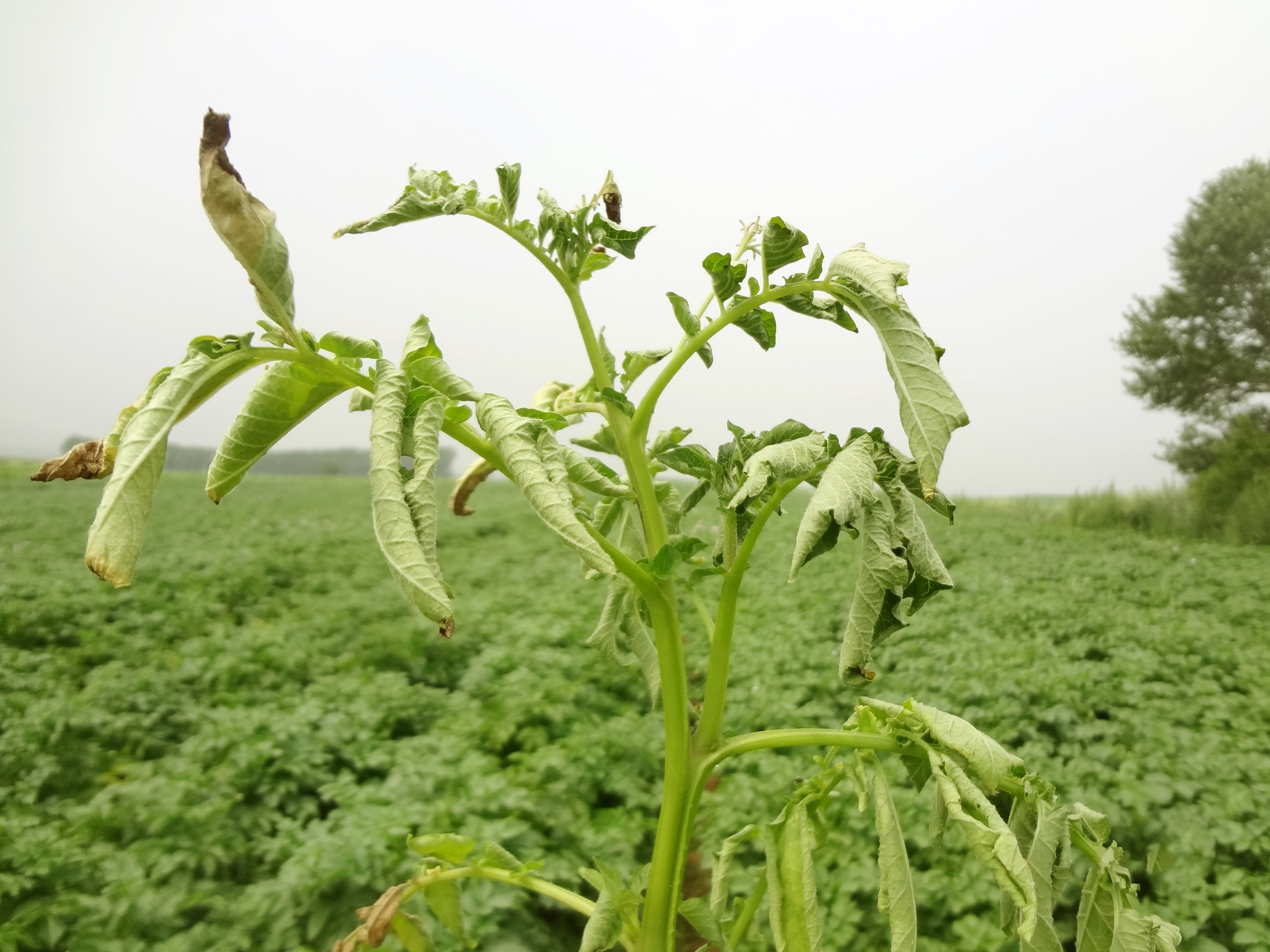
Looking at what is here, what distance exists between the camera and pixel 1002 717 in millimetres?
3117

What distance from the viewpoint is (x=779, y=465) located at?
736mm

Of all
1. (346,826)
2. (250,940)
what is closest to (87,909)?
(250,940)

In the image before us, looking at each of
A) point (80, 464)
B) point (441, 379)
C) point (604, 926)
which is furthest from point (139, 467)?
point (604, 926)

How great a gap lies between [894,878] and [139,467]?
0.80 meters

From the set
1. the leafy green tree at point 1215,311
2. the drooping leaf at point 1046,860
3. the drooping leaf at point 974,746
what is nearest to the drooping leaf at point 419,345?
the drooping leaf at point 974,746

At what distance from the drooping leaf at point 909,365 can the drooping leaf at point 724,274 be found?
0.43 feet

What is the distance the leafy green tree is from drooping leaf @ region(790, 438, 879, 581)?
1067cm

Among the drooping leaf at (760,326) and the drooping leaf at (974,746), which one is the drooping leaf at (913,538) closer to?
the drooping leaf at (974,746)

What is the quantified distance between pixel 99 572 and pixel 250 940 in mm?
1853

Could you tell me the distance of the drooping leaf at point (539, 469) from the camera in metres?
0.58

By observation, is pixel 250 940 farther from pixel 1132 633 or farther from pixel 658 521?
pixel 1132 633

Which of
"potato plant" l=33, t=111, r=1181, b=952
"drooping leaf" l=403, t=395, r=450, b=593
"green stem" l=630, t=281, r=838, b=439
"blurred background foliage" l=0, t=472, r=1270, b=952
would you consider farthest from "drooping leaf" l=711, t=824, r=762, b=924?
"blurred background foliage" l=0, t=472, r=1270, b=952

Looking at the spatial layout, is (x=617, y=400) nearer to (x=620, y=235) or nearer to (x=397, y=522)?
(x=620, y=235)

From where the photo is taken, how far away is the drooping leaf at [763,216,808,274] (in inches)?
31.2
